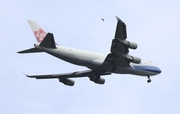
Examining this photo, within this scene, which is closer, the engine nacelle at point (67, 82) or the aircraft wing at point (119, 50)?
the aircraft wing at point (119, 50)

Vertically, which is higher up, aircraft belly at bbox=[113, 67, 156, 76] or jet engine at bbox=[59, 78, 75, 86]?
aircraft belly at bbox=[113, 67, 156, 76]

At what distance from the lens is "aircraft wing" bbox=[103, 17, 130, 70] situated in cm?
4512

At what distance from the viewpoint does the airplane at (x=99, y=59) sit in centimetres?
4709

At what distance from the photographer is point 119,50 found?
158 ft

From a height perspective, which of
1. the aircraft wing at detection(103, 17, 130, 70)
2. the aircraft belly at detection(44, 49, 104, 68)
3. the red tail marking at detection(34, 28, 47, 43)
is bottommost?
the aircraft belly at detection(44, 49, 104, 68)

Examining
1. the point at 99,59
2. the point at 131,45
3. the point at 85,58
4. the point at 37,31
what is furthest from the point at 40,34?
the point at 131,45

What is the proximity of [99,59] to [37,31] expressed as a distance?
8178 mm

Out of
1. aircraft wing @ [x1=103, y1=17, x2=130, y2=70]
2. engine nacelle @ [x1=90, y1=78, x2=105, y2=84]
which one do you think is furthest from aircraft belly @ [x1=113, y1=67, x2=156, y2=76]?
engine nacelle @ [x1=90, y1=78, x2=105, y2=84]

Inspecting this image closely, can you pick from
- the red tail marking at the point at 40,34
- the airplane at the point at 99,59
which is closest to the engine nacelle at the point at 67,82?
the airplane at the point at 99,59

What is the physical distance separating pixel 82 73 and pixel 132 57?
7610 millimetres

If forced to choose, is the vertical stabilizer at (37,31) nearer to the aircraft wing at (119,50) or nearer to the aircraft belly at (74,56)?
the aircraft belly at (74,56)

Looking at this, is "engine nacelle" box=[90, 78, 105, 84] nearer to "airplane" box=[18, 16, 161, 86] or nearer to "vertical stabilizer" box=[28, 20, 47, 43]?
"airplane" box=[18, 16, 161, 86]

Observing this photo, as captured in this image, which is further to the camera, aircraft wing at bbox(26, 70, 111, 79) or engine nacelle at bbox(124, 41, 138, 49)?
aircraft wing at bbox(26, 70, 111, 79)

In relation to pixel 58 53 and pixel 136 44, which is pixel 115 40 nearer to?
pixel 136 44
